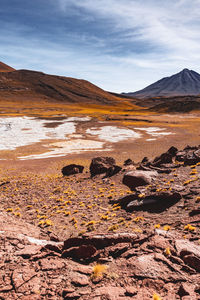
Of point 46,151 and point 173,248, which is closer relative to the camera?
point 173,248

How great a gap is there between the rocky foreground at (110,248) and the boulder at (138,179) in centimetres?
95

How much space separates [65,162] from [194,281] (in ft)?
97.3

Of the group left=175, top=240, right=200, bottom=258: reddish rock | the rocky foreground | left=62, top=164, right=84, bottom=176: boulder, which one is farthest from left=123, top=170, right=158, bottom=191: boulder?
left=62, top=164, right=84, bottom=176: boulder

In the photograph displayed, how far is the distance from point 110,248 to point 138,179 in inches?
366

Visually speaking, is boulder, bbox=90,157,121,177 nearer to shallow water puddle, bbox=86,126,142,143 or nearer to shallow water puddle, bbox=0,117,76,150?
shallow water puddle, bbox=0,117,76,150

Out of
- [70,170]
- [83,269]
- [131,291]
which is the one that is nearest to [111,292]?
[131,291]

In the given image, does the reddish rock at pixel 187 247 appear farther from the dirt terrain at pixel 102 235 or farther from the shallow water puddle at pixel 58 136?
the shallow water puddle at pixel 58 136

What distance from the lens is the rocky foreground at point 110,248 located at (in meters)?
5.65

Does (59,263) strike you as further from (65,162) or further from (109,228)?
(65,162)

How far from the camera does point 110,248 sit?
7.48m

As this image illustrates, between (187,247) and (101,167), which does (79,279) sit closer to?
(187,247)

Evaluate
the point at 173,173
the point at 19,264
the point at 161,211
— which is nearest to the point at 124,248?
the point at 19,264

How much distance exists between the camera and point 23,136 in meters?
61.8

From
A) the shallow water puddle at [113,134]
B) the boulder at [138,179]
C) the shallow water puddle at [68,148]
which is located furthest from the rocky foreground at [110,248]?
the shallow water puddle at [113,134]
